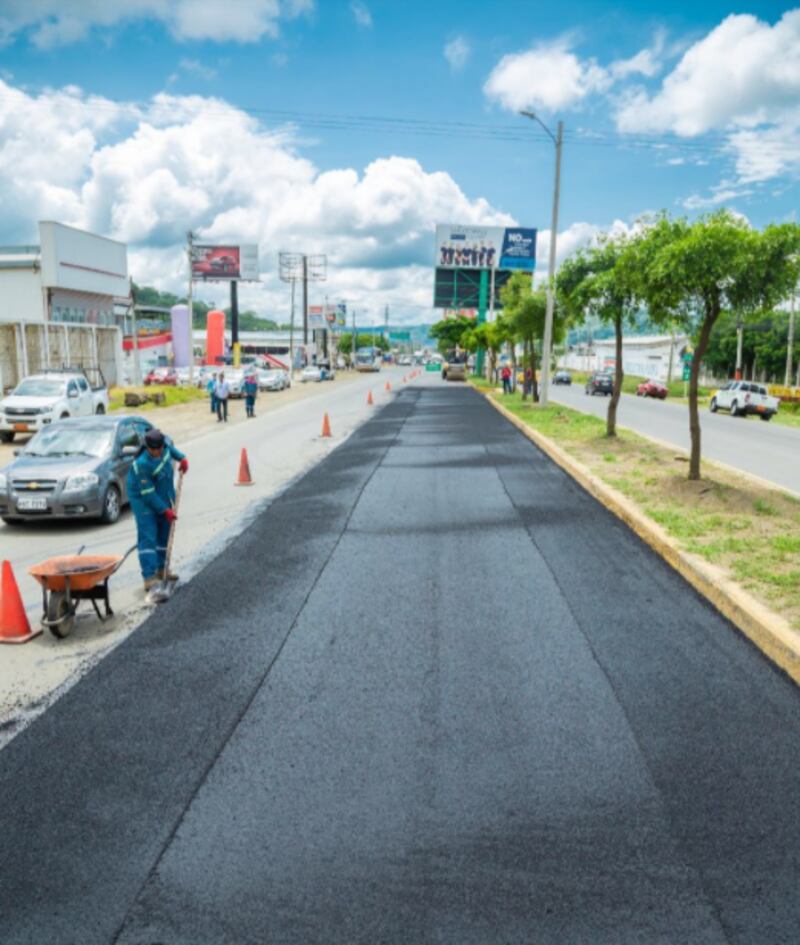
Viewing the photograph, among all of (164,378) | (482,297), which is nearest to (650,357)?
(482,297)

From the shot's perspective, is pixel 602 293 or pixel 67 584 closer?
pixel 67 584

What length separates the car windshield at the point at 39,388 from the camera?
→ 22.0 metres

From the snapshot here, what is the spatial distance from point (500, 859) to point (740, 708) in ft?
7.91

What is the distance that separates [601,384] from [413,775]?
162 feet

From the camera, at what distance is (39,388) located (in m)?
22.3

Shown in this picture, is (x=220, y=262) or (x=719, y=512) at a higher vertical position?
(x=220, y=262)

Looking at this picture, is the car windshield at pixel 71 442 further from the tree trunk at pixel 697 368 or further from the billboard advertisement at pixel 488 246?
the billboard advertisement at pixel 488 246

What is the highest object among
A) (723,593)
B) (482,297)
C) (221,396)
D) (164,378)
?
(482,297)

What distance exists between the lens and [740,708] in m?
5.22

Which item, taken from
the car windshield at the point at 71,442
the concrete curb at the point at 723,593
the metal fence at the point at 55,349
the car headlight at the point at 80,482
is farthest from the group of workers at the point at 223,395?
the concrete curb at the point at 723,593

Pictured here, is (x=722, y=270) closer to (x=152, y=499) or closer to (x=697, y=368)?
(x=697, y=368)

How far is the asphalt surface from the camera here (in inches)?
657

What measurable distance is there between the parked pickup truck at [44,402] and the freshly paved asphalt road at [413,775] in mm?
15200

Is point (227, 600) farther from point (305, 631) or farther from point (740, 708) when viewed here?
point (740, 708)
